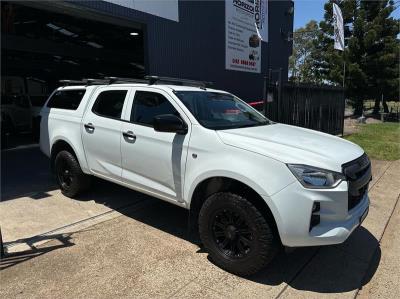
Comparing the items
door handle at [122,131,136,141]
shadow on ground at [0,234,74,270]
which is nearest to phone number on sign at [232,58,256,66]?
door handle at [122,131,136,141]

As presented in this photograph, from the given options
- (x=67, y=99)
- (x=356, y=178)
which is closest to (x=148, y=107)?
(x=67, y=99)

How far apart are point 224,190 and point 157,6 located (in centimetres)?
707

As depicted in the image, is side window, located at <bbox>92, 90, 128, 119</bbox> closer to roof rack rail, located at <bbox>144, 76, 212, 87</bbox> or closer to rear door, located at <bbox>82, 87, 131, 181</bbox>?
rear door, located at <bbox>82, 87, 131, 181</bbox>

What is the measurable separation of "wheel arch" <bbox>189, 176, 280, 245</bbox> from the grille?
0.80m

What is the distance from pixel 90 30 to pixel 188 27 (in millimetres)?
6329

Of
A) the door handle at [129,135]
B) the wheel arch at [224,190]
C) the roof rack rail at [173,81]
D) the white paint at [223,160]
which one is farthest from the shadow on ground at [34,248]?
the roof rack rail at [173,81]

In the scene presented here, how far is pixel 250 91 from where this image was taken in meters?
15.2

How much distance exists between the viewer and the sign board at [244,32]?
13312 millimetres

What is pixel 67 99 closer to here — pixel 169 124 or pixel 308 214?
pixel 169 124

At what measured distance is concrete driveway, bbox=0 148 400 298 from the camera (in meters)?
3.76

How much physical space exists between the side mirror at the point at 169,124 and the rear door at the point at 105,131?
1.03 meters

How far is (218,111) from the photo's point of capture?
497 centimetres

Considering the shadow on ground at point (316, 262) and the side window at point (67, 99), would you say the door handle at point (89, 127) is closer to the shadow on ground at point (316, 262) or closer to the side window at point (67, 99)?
the side window at point (67, 99)

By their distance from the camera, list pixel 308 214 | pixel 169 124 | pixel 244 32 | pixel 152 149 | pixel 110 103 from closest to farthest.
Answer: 1. pixel 308 214
2. pixel 169 124
3. pixel 152 149
4. pixel 110 103
5. pixel 244 32
